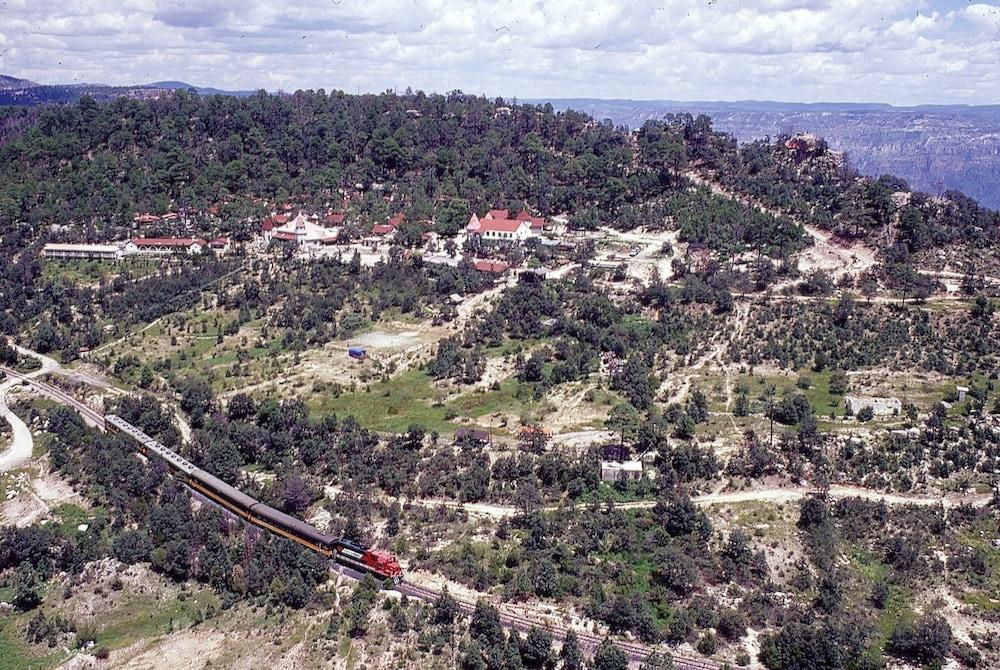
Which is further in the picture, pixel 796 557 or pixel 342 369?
pixel 342 369

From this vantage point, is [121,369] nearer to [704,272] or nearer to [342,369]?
[342,369]

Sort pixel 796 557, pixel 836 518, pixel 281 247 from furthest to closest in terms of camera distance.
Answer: pixel 281 247 < pixel 836 518 < pixel 796 557

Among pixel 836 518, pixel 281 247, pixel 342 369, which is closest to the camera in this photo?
pixel 836 518

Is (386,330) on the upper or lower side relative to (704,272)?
lower

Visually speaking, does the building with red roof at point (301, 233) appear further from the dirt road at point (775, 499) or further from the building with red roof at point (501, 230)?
the dirt road at point (775, 499)

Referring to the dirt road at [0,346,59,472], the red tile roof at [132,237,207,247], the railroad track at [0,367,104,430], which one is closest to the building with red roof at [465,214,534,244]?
the red tile roof at [132,237,207,247]

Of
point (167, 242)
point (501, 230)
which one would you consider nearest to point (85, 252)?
point (167, 242)

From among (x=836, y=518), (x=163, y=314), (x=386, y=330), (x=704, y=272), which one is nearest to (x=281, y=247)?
(x=163, y=314)

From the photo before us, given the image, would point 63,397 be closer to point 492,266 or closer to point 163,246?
point 163,246
